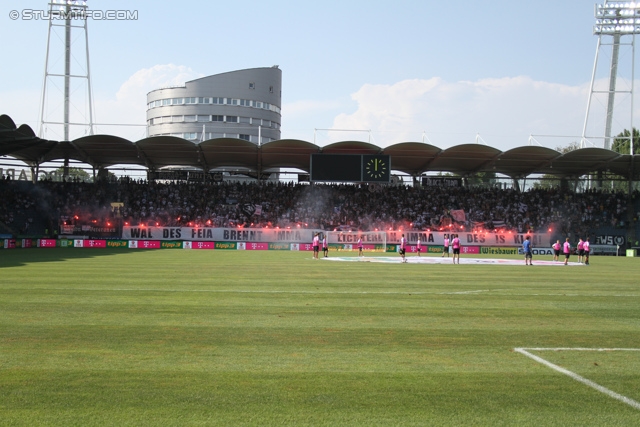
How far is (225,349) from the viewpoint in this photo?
26.7 feet

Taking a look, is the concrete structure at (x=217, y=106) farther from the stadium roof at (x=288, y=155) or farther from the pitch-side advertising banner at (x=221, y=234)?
the pitch-side advertising banner at (x=221, y=234)

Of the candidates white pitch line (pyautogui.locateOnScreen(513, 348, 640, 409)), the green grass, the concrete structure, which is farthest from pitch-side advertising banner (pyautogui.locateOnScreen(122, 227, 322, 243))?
the concrete structure

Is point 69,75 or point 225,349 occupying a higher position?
point 69,75

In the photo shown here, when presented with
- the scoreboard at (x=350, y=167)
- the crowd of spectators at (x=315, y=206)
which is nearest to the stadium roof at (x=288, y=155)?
the scoreboard at (x=350, y=167)

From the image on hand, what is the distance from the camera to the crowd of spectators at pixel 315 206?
50125 mm

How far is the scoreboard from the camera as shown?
4856 centimetres

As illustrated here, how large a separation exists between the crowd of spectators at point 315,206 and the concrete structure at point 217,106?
33340 mm

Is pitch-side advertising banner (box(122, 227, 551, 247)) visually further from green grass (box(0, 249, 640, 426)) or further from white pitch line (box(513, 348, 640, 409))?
white pitch line (box(513, 348, 640, 409))

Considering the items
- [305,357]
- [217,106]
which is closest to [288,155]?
[217,106]

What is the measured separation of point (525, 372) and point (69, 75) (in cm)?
5517

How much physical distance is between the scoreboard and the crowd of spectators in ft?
16.0

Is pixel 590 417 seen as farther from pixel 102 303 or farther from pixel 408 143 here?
pixel 408 143

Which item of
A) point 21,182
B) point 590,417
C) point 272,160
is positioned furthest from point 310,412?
point 21,182

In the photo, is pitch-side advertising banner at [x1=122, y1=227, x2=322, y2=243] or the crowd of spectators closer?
pitch-side advertising banner at [x1=122, y1=227, x2=322, y2=243]
